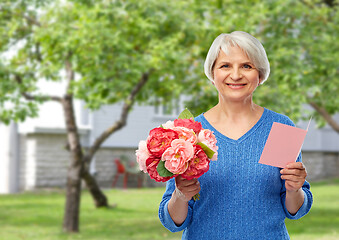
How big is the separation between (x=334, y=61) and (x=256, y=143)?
25.1 feet

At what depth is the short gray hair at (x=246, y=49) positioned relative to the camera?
264 centimetres

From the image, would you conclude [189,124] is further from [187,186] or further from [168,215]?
[168,215]

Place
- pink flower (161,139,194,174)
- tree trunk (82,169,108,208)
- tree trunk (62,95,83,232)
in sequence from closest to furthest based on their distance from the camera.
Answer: pink flower (161,139,194,174) < tree trunk (62,95,83,232) < tree trunk (82,169,108,208)

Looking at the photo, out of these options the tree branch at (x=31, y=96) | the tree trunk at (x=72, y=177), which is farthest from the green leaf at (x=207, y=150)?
the tree branch at (x=31, y=96)

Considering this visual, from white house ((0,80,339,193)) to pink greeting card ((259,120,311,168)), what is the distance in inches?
607

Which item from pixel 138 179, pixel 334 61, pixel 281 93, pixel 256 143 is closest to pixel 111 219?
pixel 281 93

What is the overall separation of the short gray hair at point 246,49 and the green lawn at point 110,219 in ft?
24.8

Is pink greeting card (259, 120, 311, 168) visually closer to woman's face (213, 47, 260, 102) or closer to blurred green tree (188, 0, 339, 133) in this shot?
woman's face (213, 47, 260, 102)

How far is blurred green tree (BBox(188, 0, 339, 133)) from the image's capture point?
9.38 m

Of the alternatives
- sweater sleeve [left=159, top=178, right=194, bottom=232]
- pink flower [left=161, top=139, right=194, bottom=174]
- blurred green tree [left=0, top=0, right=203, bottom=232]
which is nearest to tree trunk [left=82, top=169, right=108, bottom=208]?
A: blurred green tree [left=0, top=0, right=203, bottom=232]

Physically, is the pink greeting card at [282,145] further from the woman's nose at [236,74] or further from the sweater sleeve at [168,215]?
the sweater sleeve at [168,215]

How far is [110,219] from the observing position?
40.8ft

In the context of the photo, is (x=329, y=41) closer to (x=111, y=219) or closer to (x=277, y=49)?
(x=277, y=49)

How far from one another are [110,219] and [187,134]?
1037 centimetres
